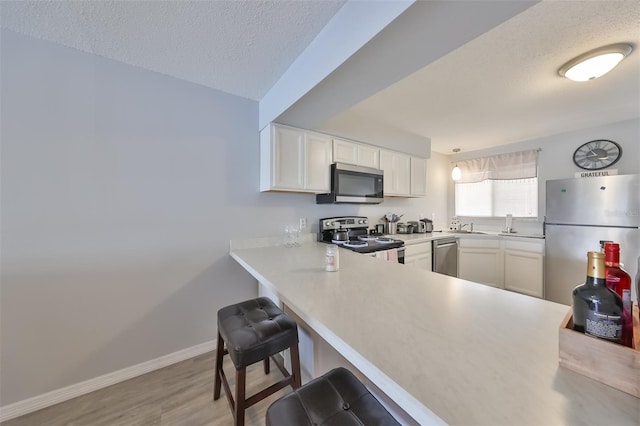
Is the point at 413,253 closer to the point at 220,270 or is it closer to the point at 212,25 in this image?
the point at 220,270

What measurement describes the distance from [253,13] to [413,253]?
108 inches

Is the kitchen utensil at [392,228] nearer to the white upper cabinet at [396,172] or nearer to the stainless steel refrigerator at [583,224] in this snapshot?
the white upper cabinet at [396,172]

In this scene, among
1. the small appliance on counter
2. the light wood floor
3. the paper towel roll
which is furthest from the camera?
the small appliance on counter

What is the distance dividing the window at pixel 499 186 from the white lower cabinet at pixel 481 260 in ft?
2.41

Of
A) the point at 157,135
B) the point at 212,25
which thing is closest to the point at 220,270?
the point at 157,135

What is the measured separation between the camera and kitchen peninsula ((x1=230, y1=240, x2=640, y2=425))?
0.44m

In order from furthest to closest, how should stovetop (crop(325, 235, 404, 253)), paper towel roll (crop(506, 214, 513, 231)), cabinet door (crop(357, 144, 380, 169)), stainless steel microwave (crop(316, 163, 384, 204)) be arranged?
paper towel roll (crop(506, 214, 513, 231)), cabinet door (crop(357, 144, 380, 169)), stainless steel microwave (crop(316, 163, 384, 204)), stovetop (crop(325, 235, 404, 253))

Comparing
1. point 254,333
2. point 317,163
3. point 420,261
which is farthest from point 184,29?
point 420,261

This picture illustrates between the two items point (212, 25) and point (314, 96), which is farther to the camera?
point (314, 96)

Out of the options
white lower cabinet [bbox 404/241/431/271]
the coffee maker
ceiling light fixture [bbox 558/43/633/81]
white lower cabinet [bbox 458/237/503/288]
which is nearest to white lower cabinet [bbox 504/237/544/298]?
white lower cabinet [bbox 458/237/503/288]

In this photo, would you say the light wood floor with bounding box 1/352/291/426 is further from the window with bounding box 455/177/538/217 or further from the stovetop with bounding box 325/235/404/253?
the window with bounding box 455/177/538/217

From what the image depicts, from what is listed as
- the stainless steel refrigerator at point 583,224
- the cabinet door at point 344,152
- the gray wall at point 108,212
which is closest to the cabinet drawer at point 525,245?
the stainless steel refrigerator at point 583,224

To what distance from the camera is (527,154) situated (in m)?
3.45

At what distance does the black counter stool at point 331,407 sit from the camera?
0.73 meters
